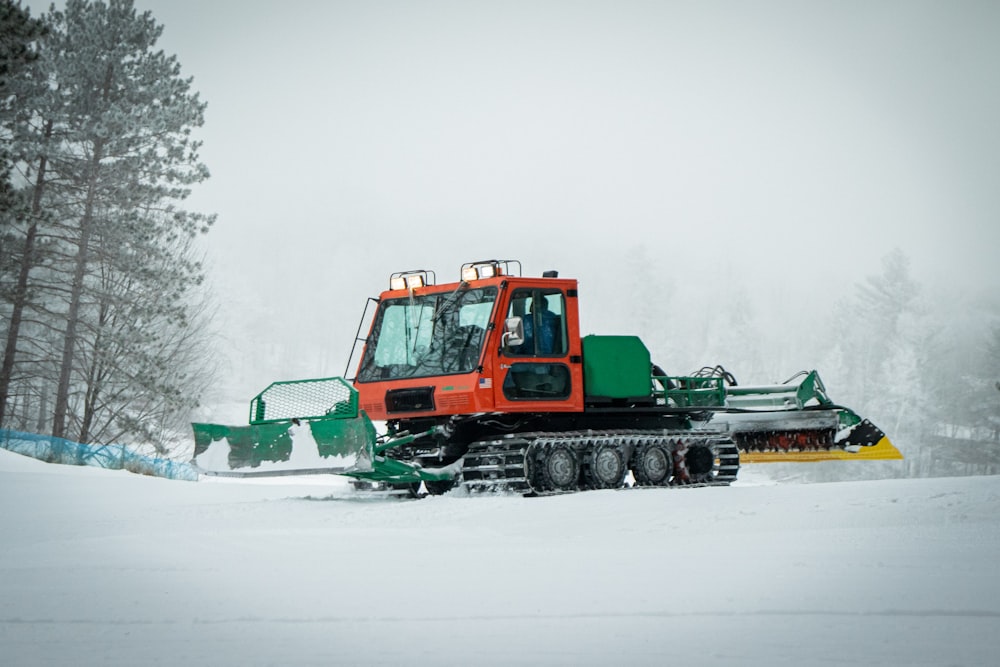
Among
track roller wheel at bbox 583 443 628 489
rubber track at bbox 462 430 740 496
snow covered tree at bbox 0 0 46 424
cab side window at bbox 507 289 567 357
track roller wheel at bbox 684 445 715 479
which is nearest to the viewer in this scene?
rubber track at bbox 462 430 740 496

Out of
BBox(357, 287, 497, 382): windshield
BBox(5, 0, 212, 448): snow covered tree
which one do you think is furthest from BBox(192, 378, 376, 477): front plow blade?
BBox(5, 0, 212, 448): snow covered tree

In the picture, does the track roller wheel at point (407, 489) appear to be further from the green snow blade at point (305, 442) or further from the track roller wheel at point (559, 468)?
the track roller wheel at point (559, 468)

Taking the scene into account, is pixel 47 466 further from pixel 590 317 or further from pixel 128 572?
pixel 590 317

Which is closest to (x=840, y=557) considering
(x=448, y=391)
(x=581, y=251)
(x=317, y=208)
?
(x=448, y=391)

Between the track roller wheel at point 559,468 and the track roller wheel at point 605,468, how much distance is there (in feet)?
0.65

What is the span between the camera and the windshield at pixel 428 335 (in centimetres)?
1384

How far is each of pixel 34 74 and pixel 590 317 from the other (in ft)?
255

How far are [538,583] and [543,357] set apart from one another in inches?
267

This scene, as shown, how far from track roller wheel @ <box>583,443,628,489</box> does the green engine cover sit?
75 centimetres

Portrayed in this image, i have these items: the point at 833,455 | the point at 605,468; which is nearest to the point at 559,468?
the point at 605,468

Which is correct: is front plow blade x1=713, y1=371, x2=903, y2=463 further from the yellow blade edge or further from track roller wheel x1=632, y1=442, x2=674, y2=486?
track roller wheel x1=632, y1=442, x2=674, y2=486

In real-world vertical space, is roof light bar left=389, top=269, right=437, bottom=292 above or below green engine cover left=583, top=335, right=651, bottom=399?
above

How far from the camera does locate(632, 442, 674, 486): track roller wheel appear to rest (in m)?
15.0

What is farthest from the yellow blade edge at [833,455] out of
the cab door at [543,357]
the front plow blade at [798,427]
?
the cab door at [543,357]
